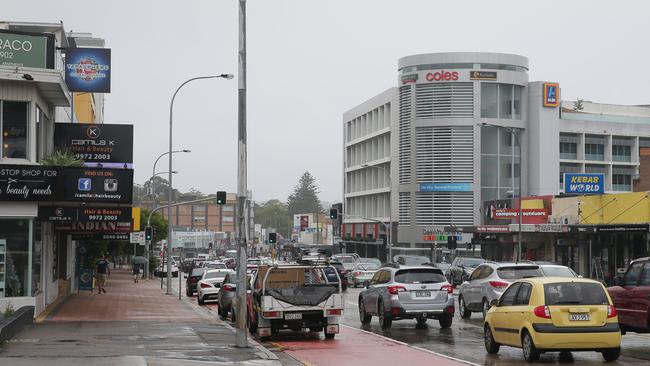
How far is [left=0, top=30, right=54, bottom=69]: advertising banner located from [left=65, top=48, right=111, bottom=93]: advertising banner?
423cm

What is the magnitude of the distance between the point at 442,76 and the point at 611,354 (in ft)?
235

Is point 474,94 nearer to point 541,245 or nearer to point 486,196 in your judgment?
point 486,196

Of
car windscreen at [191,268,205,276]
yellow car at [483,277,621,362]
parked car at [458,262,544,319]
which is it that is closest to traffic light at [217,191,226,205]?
car windscreen at [191,268,205,276]

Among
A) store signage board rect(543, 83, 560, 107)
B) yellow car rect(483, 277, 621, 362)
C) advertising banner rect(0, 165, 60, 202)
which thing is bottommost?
yellow car rect(483, 277, 621, 362)

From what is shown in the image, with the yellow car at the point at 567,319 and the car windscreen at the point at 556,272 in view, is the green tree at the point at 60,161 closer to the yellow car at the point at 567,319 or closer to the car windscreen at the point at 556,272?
the car windscreen at the point at 556,272

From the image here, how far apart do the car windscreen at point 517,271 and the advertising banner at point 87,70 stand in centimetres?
1539

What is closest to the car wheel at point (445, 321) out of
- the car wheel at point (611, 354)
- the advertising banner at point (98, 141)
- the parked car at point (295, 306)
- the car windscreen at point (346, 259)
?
the parked car at point (295, 306)

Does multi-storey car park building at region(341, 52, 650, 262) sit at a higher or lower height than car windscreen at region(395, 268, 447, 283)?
higher

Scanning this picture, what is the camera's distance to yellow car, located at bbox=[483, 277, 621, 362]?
15992mm

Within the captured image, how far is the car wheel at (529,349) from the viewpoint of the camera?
1633 cm

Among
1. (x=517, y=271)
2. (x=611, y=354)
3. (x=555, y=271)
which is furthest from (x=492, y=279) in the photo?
(x=611, y=354)

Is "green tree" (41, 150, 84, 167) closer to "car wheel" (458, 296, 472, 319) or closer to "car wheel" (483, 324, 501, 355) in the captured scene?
"car wheel" (458, 296, 472, 319)

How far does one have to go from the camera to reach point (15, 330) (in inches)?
844

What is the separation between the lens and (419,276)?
2458 centimetres
